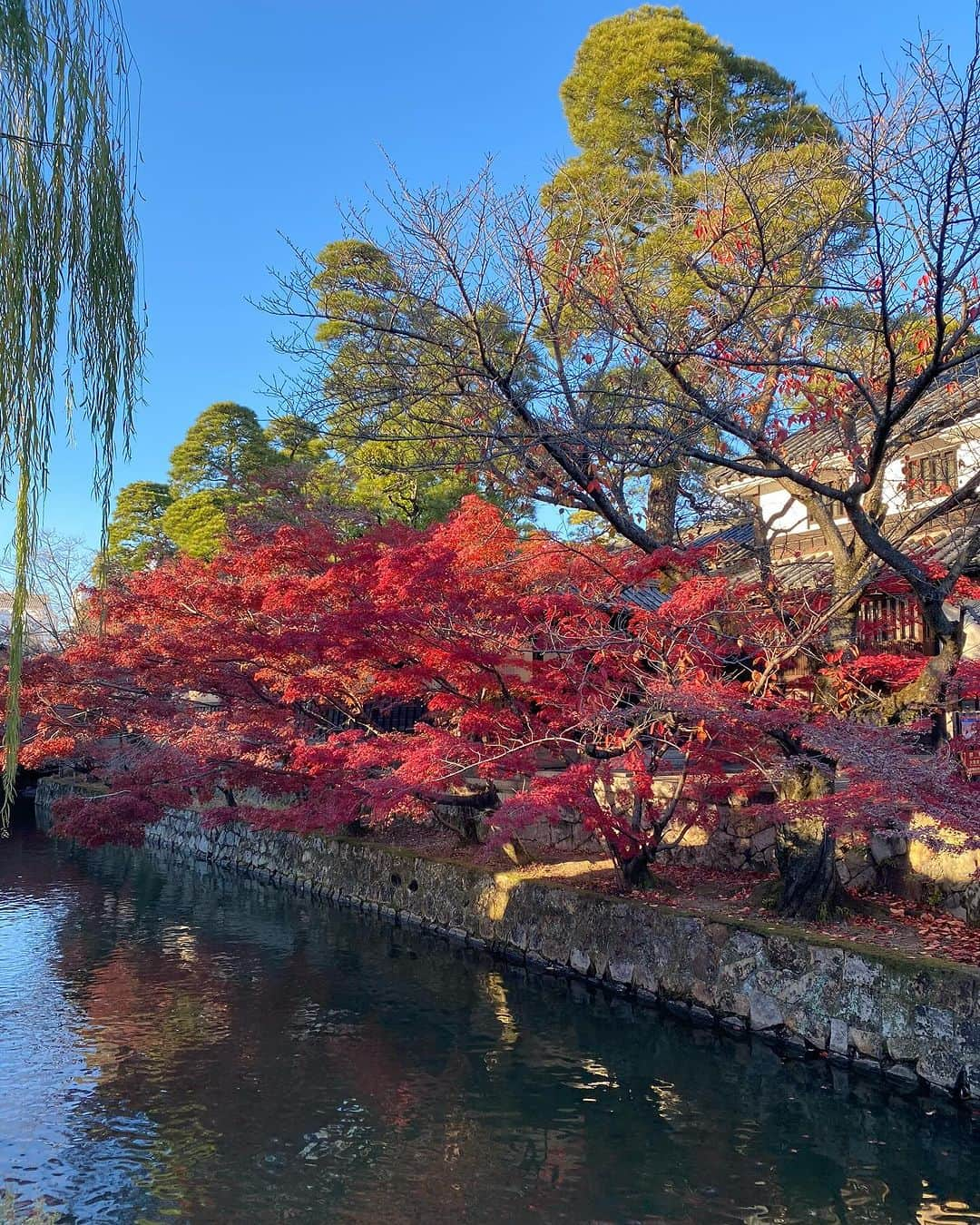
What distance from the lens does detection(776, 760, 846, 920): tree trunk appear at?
35.5 feet

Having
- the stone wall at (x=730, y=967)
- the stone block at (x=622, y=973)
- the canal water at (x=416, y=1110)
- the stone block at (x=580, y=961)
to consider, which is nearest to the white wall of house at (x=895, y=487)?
the stone wall at (x=730, y=967)

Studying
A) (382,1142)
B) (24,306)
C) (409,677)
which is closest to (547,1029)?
(382,1142)

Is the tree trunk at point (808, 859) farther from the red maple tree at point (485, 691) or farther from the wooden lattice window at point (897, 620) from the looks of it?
the wooden lattice window at point (897, 620)

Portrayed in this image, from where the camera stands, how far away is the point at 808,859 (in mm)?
11055

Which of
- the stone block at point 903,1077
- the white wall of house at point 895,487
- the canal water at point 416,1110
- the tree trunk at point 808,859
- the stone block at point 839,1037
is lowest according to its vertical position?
the canal water at point 416,1110

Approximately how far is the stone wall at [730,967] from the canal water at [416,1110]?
0.38 m

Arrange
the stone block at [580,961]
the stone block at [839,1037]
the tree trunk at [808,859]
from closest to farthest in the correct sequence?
1. the stone block at [839,1037]
2. the tree trunk at [808,859]
3. the stone block at [580,961]

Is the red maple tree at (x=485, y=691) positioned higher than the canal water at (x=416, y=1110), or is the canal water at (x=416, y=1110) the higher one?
the red maple tree at (x=485, y=691)

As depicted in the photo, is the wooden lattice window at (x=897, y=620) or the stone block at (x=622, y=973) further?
the wooden lattice window at (x=897, y=620)

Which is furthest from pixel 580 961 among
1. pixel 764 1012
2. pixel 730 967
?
pixel 764 1012

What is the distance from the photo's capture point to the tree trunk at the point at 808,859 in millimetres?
10820

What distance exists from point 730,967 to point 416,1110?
4.12 m

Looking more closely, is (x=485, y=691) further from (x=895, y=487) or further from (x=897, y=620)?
(x=895, y=487)

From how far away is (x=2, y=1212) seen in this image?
13.1ft
